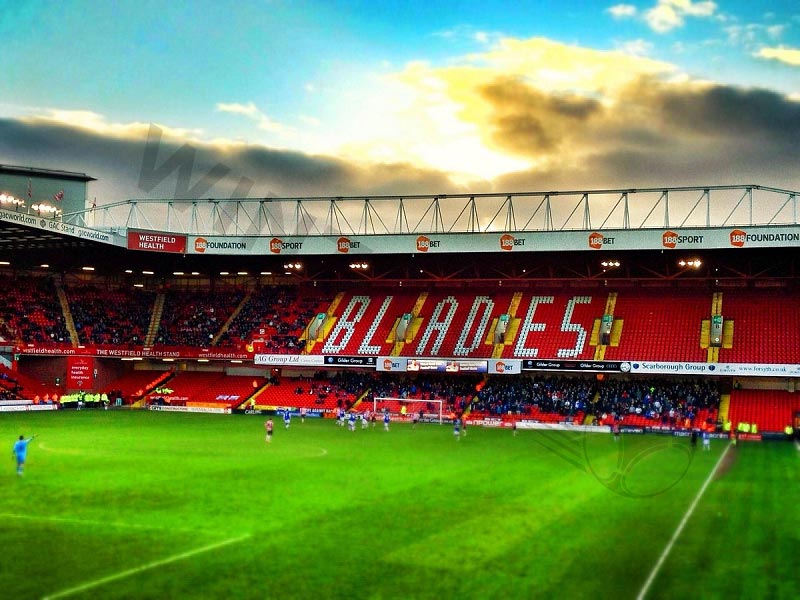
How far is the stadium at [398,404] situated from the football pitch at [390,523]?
0.12m

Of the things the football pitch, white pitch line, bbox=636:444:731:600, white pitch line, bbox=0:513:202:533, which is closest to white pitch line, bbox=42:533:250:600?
the football pitch

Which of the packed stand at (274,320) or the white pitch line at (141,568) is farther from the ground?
the packed stand at (274,320)

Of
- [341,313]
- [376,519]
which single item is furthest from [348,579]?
[341,313]

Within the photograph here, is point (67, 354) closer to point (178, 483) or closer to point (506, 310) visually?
point (506, 310)

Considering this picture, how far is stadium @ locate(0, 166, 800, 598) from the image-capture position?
17359 millimetres

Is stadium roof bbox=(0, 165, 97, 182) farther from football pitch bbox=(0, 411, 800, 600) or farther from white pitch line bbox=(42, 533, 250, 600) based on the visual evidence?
white pitch line bbox=(42, 533, 250, 600)

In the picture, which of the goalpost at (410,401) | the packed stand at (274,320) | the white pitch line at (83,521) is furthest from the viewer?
the packed stand at (274,320)

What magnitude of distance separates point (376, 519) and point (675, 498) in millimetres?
10713

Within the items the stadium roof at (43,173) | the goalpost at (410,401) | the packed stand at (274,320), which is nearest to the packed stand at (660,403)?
the goalpost at (410,401)

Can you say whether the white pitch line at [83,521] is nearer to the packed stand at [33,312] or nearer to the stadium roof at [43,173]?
the packed stand at [33,312]

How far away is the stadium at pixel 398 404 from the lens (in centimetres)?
1736

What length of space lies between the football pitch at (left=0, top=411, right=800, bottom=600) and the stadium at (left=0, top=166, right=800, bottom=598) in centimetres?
12

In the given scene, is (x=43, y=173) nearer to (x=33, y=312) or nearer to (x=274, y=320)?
(x=33, y=312)

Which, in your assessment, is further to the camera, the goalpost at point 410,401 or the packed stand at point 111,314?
the packed stand at point 111,314
